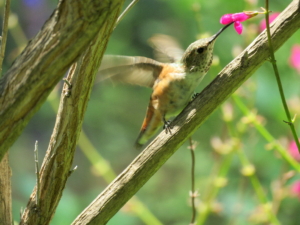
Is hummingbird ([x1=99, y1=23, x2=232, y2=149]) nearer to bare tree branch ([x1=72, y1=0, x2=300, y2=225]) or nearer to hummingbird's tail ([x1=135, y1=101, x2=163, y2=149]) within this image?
hummingbird's tail ([x1=135, y1=101, x2=163, y2=149])

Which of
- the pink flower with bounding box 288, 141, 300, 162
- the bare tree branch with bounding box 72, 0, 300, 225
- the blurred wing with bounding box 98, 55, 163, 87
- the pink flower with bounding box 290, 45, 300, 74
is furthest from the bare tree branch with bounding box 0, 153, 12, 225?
the pink flower with bounding box 290, 45, 300, 74

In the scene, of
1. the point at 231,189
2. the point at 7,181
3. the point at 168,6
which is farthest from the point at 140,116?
the point at 7,181

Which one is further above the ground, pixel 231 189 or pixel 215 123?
pixel 215 123

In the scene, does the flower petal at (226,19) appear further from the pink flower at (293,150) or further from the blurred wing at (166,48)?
the pink flower at (293,150)

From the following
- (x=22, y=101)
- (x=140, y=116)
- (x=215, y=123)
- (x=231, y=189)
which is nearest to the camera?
(x=22, y=101)

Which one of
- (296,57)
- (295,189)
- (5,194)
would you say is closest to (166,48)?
(296,57)

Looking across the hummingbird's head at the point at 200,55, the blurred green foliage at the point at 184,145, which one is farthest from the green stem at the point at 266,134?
the blurred green foliage at the point at 184,145

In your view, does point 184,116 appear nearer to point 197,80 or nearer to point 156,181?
point 197,80

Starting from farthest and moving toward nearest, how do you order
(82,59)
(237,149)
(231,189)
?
(231,189)
(237,149)
(82,59)
